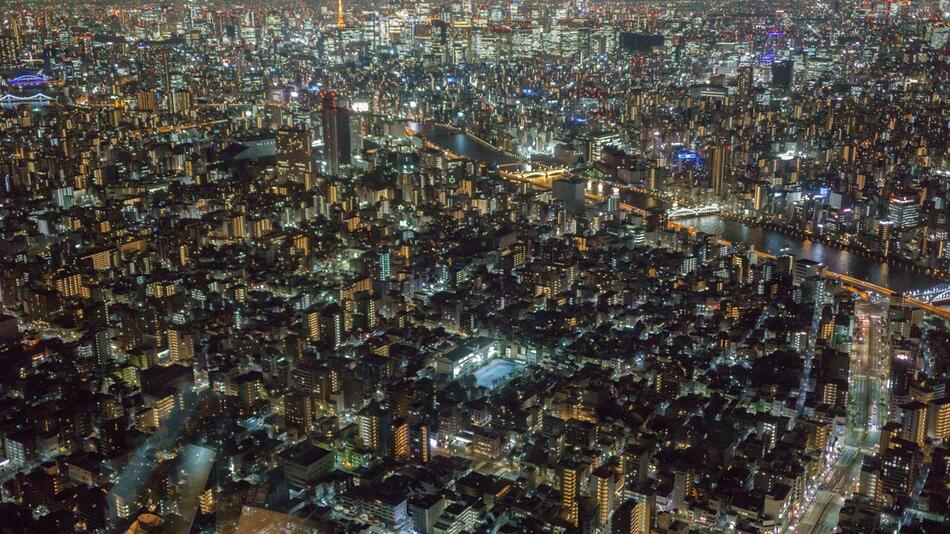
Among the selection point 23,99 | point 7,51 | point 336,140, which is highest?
point 7,51

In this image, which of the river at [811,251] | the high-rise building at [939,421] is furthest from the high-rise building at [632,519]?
the river at [811,251]

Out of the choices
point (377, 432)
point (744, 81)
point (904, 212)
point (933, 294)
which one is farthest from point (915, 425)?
point (744, 81)

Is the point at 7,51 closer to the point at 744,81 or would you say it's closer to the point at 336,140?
the point at 336,140

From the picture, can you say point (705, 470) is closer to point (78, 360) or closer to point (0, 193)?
point (78, 360)

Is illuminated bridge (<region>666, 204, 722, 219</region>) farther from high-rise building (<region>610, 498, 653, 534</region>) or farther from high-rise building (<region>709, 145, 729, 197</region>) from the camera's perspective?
high-rise building (<region>610, 498, 653, 534</region>)

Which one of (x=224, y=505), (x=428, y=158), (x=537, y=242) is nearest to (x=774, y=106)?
(x=428, y=158)

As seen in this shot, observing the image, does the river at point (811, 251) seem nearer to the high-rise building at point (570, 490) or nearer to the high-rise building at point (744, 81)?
the high-rise building at point (570, 490)
